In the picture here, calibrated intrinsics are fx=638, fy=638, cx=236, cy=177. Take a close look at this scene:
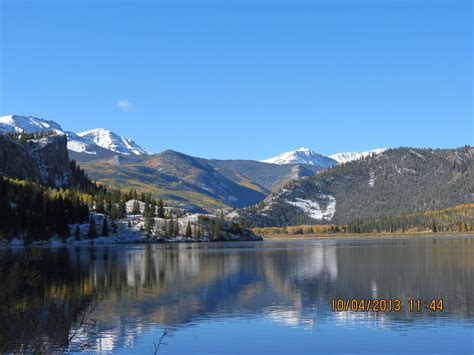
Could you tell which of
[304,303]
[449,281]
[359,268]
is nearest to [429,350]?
[304,303]

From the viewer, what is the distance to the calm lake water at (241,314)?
4459 cm

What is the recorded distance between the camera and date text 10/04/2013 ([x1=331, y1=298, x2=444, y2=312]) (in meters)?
61.7

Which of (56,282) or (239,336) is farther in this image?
(56,282)

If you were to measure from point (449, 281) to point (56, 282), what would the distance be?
52.8 m

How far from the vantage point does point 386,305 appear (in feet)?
211

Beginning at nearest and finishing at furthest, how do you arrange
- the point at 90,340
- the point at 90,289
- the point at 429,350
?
the point at 429,350, the point at 90,340, the point at 90,289

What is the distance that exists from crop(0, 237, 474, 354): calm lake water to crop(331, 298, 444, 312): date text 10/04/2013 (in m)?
0.81

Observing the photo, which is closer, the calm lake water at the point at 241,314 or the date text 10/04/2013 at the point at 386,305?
the calm lake water at the point at 241,314

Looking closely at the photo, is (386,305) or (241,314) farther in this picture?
(386,305)

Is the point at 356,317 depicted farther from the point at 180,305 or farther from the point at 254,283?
the point at 254,283

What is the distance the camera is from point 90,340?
158 feet

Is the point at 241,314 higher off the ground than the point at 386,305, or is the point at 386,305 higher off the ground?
the point at 241,314

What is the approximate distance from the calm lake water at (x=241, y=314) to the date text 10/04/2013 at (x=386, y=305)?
2.67ft

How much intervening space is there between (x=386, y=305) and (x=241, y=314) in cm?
1512
